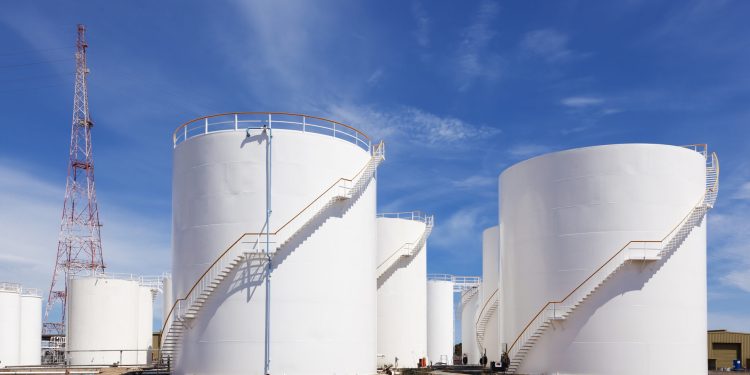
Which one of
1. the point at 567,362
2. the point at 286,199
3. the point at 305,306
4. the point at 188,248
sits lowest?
the point at 567,362

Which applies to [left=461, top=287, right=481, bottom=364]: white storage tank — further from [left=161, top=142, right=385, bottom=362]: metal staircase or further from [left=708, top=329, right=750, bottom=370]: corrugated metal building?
[left=161, top=142, right=385, bottom=362]: metal staircase

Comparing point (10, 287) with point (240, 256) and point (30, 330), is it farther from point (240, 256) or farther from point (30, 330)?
point (240, 256)

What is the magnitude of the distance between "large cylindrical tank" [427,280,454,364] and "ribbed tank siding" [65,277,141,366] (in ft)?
66.4

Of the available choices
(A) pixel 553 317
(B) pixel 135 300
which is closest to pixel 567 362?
(A) pixel 553 317

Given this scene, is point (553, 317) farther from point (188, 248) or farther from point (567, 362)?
point (188, 248)

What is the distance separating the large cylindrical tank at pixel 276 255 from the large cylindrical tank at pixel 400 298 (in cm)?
1152

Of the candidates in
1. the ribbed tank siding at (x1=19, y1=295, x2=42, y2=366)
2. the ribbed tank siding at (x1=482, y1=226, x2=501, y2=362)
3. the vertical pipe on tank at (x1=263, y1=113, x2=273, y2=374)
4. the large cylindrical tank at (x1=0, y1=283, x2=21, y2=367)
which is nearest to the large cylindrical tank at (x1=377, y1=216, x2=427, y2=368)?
the ribbed tank siding at (x1=482, y1=226, x2=501, y2=362)

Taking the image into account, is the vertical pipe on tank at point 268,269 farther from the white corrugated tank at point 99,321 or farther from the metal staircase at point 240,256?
the white corrugated tank at point 99,321

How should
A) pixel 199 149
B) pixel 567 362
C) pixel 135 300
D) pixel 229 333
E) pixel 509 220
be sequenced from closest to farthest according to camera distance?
pixel 229 333, pixel 199 149, pixel 567 362, pixel 509 220, pixel 135 300

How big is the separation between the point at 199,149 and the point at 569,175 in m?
15.1

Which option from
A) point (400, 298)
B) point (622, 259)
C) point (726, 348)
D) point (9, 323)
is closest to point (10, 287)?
point (9, 323)

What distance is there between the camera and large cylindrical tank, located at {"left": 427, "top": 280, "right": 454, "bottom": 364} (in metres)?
52.8

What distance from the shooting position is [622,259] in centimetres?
2962

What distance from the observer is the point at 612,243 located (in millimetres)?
29953
